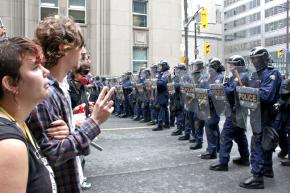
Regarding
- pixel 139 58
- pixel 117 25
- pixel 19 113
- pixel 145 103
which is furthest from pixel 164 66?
pixel 139 58

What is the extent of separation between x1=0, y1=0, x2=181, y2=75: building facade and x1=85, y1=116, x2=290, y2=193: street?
48.2 feet

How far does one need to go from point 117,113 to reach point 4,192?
16621 mm

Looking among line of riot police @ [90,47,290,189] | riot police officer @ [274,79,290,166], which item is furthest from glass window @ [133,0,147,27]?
riot police officer @ [274,79,290,166]

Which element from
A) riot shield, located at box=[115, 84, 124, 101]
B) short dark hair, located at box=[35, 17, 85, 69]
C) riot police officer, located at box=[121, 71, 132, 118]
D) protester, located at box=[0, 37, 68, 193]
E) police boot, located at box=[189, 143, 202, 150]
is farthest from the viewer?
riot shield, located at box=[115, 84, 124, 101]

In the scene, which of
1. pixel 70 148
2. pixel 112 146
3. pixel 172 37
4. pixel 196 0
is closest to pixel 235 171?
pixel 112 146

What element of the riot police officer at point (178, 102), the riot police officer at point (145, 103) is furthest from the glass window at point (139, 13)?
the riot police officer at point (178, 102)

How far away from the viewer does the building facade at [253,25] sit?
77.6m

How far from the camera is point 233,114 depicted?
662 centimetres

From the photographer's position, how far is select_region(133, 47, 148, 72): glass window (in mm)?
25333

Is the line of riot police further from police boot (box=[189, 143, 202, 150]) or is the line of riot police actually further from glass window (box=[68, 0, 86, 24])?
glass window (box=[68, 0, 86, 24])

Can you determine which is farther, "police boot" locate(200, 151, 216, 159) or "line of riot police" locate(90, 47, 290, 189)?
"police boot" locate(200, 151, 216, 159)

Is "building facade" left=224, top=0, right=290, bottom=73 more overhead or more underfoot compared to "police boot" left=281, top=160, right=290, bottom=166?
more overhead

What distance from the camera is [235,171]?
6.83 meters

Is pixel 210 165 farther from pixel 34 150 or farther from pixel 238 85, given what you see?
pixel 34 150
